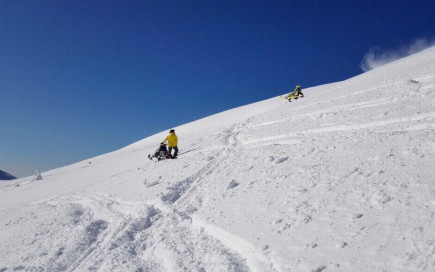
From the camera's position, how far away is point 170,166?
12.5m

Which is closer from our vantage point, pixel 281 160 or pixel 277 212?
pixel 277 212

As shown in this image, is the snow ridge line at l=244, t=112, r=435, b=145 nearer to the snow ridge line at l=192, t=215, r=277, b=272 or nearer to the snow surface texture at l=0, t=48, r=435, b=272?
the snow surface texture at l=0, t=48, r=435, b=272

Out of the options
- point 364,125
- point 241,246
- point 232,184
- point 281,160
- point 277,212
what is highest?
point 364,125

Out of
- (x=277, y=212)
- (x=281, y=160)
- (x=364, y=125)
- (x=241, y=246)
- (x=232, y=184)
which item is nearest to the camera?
(x=241, y=246)

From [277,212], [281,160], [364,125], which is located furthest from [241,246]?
[364,125]

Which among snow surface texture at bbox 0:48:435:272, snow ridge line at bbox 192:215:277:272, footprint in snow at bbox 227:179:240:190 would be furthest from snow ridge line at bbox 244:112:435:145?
snow ridge line at bbox 192:215:277:272

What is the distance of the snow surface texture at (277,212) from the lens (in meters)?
3.83

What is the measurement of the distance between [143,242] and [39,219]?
4.44m

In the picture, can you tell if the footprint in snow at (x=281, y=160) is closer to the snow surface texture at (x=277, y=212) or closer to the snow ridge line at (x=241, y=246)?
the snow surface texture at (x=277, y=212)

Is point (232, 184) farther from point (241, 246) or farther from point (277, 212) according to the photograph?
point (241, 246)

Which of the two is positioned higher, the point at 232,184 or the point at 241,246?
the point at 232,184

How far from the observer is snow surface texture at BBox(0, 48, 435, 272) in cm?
383

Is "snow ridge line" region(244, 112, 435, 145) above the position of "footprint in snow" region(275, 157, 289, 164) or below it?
above

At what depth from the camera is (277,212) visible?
5195mm
